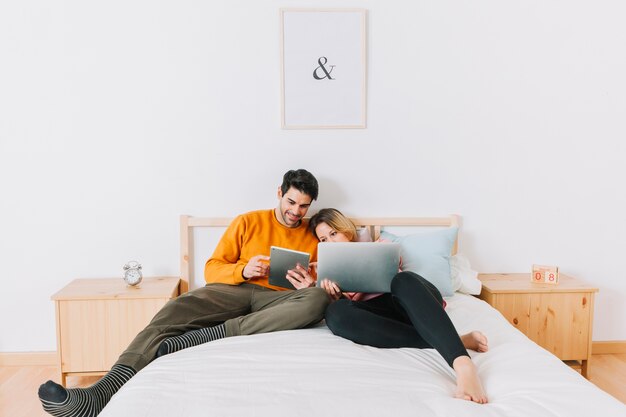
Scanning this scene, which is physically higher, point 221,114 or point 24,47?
point 24,47

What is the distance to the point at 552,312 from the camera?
6.73 ft

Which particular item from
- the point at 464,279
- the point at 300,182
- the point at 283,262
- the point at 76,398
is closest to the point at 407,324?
the point at 283,262

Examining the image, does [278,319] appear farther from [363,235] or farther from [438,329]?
[363,235]

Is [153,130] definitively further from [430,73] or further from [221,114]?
[430,73]

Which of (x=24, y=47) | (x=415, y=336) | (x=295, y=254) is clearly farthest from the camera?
(x=24, y=47)

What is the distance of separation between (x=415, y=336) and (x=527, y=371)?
0.35m

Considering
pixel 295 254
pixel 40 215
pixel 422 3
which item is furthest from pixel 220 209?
pixel 422 3

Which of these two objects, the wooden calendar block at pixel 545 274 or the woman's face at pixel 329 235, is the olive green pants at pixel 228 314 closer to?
the woman's face at pixel 329 235

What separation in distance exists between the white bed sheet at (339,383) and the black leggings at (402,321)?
4 centimetres

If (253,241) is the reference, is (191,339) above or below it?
below

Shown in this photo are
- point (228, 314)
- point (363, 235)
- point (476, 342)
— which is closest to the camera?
point (476, 342)

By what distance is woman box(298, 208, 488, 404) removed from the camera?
1.22 metres

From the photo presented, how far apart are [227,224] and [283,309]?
2.35 ft

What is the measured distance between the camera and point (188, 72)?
2.20m
